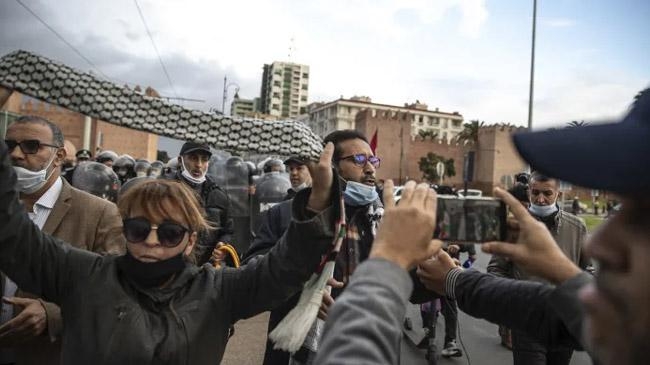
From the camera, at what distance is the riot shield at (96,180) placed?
743 centimetres

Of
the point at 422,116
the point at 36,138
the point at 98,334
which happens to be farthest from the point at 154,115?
the point at 422,116

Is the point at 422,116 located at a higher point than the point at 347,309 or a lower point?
higher

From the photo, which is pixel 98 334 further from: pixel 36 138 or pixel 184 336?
pixel 36 138

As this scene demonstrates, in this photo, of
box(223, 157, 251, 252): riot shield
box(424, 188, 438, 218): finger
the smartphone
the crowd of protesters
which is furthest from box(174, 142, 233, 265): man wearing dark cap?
box(424, 188, 438, 218): finger

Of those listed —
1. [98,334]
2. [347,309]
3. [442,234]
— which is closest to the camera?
[347,309]

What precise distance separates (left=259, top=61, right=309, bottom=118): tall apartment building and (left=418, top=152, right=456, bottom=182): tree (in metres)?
65.6

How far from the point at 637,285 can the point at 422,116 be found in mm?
Result: 111448

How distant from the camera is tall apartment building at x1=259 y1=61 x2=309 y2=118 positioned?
13325 centimetres

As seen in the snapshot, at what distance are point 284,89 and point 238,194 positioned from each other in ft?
428

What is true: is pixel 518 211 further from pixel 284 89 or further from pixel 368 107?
pixel 284 89

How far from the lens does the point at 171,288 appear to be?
74.9 inches

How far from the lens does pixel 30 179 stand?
260 cm

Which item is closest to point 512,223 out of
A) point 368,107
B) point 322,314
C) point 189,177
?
point 322,314

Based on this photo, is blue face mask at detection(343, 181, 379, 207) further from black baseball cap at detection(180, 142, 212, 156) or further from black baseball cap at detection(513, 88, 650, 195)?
black baseball cap at detection(180, 142, 212, 156)
